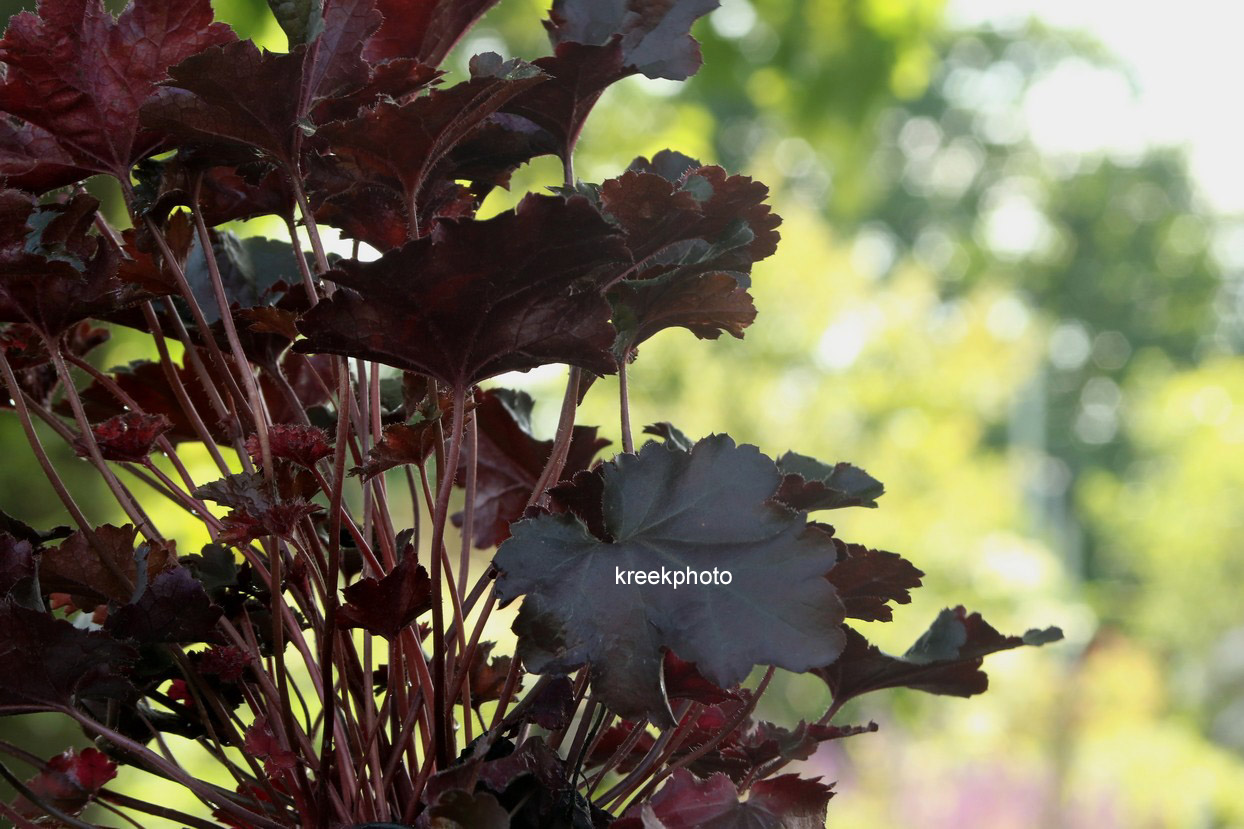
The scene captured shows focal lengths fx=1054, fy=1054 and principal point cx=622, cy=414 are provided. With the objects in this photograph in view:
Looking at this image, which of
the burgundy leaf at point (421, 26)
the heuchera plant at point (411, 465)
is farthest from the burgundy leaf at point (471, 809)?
the burgundy leaf at point (421, 26)

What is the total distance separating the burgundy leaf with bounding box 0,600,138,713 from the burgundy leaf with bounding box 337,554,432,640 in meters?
0.09

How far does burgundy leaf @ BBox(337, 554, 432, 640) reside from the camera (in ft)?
1.30

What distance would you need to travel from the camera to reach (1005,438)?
14.9m

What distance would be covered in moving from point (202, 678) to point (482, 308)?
0.24 meters

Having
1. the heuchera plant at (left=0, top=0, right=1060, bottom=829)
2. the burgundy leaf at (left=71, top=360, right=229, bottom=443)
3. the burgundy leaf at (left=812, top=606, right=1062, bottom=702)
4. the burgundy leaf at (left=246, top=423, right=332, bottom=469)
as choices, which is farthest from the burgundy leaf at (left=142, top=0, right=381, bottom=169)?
the burgundy leaf at (left=812, top=606, right=1062, bottom=702)

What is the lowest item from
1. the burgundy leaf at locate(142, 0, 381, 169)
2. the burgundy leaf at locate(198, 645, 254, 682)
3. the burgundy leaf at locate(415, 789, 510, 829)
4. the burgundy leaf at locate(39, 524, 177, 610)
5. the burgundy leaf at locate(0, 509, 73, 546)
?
the burgundy leaf at locate(415, 789, 510, 829)

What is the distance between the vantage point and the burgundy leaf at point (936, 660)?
50 centimetres

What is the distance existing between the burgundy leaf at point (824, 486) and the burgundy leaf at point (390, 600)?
152 mm

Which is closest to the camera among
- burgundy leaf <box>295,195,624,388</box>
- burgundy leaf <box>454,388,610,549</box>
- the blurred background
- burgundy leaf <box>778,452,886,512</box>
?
burgundy leaf <box>295,195,624,388</box>

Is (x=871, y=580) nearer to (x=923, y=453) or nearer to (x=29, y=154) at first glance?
(x=29, y=154)

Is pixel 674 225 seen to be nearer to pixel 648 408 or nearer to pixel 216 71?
pixel 216 71

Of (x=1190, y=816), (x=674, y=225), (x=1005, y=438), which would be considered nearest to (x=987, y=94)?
(x=1005, y=438)

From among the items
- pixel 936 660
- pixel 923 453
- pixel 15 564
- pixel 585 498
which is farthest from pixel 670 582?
pixel 923 453

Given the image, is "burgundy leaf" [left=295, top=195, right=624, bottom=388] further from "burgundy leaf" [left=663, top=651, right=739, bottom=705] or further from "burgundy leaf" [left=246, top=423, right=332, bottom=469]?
"burgundy leaf" [left=663, top=651, right=739, bottom=705]
